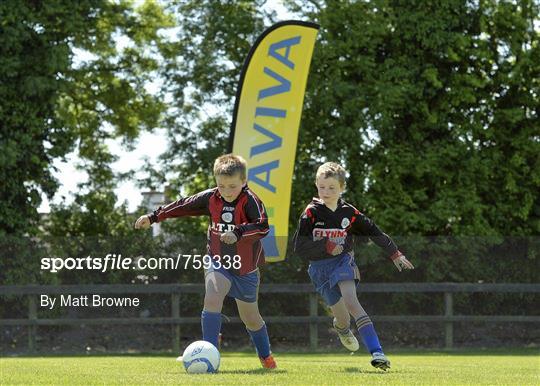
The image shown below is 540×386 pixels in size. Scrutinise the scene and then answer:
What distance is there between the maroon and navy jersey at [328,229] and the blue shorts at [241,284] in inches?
29.6

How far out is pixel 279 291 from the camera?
16.7 meters

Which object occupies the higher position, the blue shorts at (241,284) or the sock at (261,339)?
the blue shorts at (241,284)

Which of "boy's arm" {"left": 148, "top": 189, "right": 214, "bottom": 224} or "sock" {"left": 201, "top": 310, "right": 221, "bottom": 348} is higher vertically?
"boy's arm" {"left": 148, "top": 189, "right": 214, "bottom": 224}

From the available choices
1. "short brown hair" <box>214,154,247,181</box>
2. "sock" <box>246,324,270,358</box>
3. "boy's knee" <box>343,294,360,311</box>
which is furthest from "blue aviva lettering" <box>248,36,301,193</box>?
"short brown hair" <box>214,154,247,181</box>

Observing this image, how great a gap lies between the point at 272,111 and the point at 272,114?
44mm

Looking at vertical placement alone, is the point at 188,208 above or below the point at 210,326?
above

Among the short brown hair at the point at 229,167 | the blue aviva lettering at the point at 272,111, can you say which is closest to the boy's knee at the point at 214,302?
the short brown hair at the point at 229,167

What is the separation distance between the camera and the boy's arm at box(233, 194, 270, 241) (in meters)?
8.05

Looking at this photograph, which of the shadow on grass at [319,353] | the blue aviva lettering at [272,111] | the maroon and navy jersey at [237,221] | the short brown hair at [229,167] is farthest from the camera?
the shadow on grass at [319,353]

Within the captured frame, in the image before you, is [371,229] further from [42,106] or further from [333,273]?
[42,106]

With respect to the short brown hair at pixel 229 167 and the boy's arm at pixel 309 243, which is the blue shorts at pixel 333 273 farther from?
the short brown hair at pixel 229 167

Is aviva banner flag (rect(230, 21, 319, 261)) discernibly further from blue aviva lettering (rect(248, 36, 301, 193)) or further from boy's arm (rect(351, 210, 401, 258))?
boy's arm (rect(351, 210, 401, 258))

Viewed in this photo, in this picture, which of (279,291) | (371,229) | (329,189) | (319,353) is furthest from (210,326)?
(279,291)

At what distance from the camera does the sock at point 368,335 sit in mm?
8550
